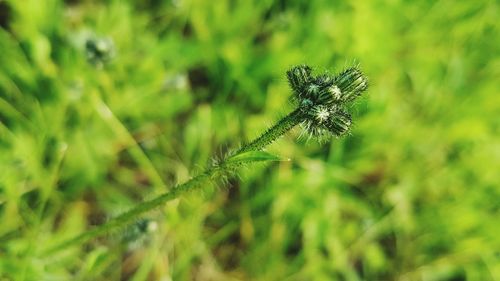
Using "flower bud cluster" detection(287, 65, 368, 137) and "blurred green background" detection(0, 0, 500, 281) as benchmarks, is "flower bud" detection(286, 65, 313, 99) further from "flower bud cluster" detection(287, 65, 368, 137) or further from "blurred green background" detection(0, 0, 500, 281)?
"blurred green background" detection(0, 0, 500, 281)

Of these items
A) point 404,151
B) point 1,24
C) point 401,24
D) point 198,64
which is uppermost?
point 1,24

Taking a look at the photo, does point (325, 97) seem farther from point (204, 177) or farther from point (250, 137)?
point (250, 137)

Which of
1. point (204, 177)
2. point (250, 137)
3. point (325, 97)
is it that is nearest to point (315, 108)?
point (325, 97)

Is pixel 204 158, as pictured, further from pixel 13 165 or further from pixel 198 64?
pixel 13 165

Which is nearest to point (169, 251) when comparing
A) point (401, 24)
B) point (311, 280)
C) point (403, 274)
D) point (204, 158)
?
point (204, 158)

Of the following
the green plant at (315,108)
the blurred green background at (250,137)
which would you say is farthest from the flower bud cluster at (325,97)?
the blurred green background at (250,137)

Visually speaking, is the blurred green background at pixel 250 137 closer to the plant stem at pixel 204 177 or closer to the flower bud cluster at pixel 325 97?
the plant stem at pixel 204 177

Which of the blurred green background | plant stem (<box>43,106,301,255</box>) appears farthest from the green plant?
the blurred green background
